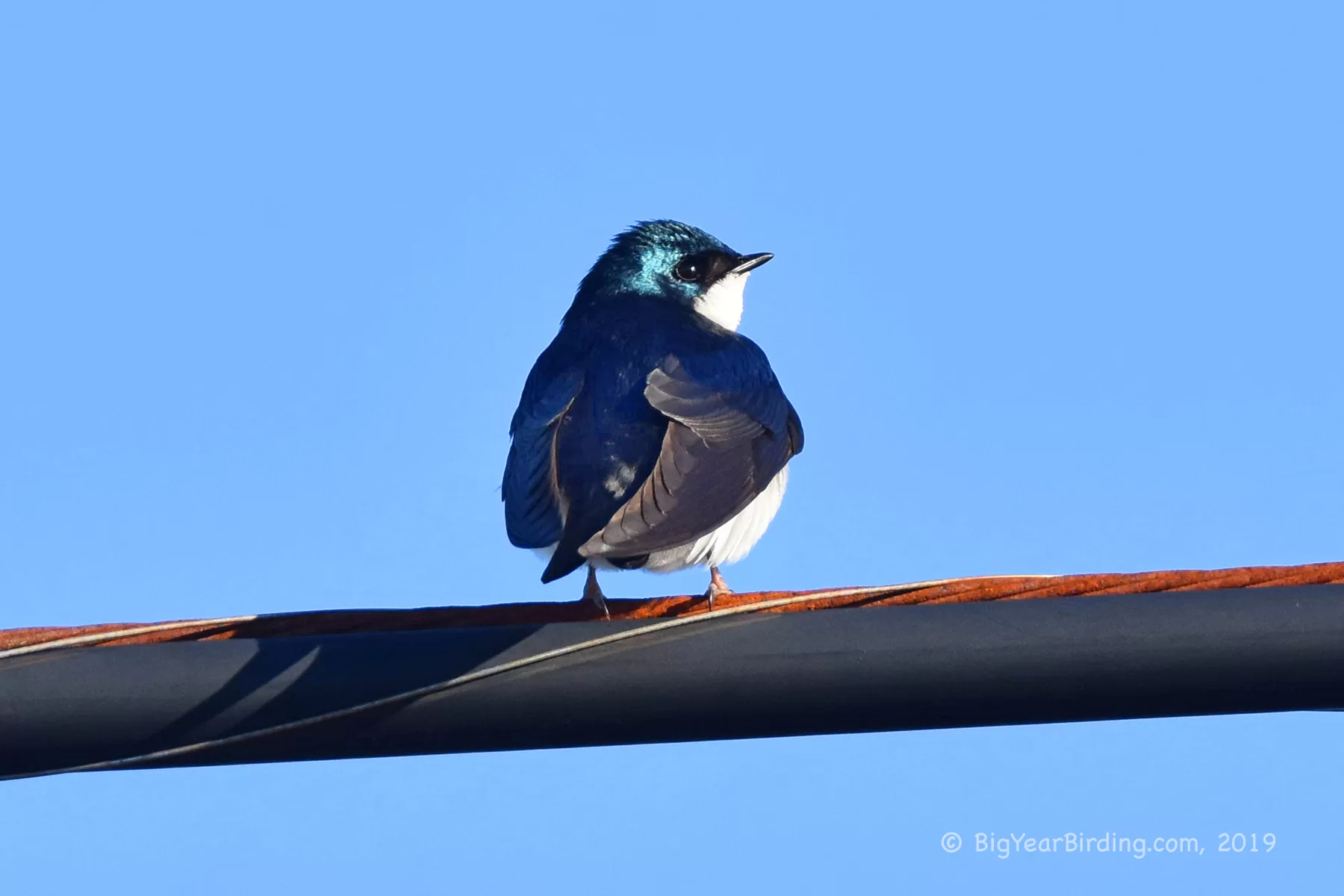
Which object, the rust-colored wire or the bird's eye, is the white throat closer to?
the bird's eye

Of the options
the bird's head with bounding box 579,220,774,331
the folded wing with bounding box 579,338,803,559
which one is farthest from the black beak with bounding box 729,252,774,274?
the folded wing with bounding box 579,338,803,559

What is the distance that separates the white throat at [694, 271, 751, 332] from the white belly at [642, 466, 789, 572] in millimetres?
1324

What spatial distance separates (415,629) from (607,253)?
382cm

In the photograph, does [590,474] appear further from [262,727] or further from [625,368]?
[262,727]

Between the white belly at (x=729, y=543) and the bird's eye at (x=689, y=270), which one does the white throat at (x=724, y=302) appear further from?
the white belly at (x=729, y=543)

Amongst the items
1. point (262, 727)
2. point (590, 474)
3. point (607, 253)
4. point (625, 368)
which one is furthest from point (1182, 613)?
point (607, 253)

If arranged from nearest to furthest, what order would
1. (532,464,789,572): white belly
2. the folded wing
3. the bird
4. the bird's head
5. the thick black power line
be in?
the thick black power line
the folded wing
the bird
(532,464,789,572): white belly
the bird's head

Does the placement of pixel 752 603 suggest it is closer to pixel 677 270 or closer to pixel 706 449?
pixel 706 449

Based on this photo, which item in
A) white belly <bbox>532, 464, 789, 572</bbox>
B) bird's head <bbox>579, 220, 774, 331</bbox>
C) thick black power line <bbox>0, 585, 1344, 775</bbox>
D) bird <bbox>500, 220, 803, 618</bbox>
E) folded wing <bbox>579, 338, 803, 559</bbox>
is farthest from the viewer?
bird's head <bbox>579, 220, 774, 331</bbox>

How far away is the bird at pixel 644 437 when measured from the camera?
452 centimetres

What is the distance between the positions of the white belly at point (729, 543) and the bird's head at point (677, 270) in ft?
4.32

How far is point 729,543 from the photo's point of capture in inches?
216

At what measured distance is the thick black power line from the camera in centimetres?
303

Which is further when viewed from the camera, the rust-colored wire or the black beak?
the black beak
